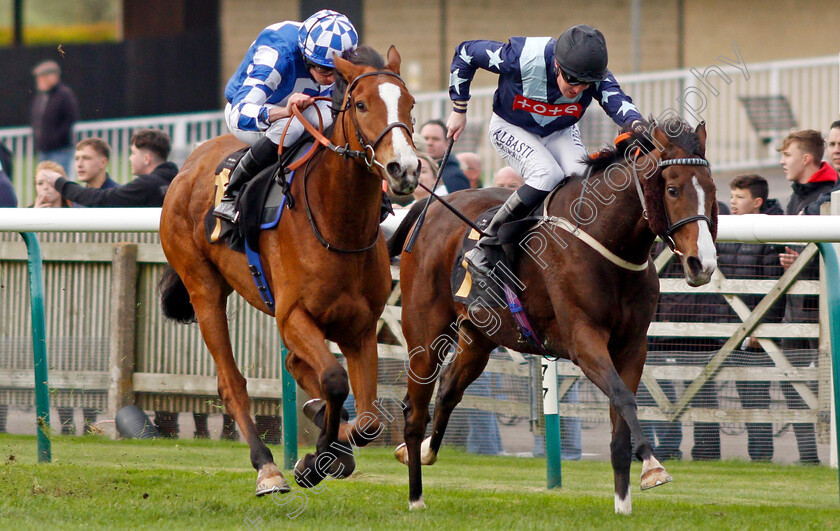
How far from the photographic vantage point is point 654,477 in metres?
4.60

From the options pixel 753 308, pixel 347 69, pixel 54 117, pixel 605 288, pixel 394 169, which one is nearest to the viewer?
pixel 394 169

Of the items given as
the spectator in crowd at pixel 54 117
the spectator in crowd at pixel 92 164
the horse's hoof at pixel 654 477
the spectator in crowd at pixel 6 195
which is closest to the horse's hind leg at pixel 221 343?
the horse's hoof at pixel 654 477

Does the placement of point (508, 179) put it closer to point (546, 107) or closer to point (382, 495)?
point (546, 107)

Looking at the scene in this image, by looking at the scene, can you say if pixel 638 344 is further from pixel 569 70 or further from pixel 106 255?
pixel 106 255

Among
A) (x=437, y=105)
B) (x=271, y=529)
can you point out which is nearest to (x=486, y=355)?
(x=271, y=529)

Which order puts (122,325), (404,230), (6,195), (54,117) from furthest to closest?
(54,117) → (6,195) → (122,325) → (404,230)

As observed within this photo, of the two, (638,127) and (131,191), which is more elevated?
(638,127)

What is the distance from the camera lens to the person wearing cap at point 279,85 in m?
5.19

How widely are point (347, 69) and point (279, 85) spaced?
0.80 meters

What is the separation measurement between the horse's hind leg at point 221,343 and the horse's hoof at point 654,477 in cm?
167

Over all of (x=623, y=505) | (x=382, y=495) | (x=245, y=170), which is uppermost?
(x=245, y=170)

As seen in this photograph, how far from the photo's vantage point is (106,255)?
786 cm

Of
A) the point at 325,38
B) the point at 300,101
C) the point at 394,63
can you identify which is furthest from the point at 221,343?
the point at 394,63

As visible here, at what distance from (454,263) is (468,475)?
1.42m
